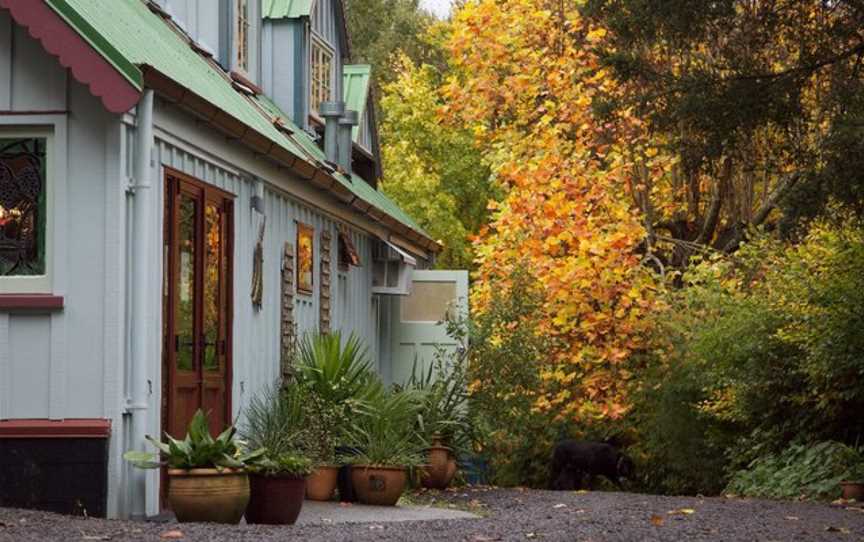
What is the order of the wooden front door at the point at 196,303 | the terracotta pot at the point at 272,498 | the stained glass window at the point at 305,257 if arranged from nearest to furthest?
the terracotta pot at the point at 272,498 < the wooden front door at the point at 196,303 < the stained glass window at the point at 305,257

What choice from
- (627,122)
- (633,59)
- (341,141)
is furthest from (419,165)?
(633,59)

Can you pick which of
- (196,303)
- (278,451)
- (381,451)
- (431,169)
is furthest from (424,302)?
(431,169)

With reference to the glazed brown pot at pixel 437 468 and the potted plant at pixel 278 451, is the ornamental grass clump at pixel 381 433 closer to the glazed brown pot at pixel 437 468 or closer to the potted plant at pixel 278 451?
the potted plant at pixel 278 451

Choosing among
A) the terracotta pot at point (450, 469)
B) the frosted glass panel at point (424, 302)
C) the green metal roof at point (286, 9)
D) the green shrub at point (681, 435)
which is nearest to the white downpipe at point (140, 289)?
the terracotta pot at point (450, 469)

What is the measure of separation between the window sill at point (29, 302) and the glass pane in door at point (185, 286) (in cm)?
163

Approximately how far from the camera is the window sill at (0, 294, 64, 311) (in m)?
10.9

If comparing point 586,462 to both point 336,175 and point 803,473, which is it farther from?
point 336,175

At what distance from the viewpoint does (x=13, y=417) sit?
1084cm

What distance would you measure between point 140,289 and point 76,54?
163 cm

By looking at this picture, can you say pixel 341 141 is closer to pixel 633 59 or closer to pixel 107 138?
pixel 633 59

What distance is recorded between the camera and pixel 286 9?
20469mm

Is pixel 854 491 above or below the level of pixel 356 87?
below

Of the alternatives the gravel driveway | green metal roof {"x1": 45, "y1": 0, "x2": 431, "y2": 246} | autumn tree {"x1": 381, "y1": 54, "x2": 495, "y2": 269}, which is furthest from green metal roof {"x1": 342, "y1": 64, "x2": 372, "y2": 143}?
autumn tree {"x1": 381, "y1": 54, "x2": 495, "y2": 269}

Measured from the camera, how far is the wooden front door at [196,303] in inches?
484
